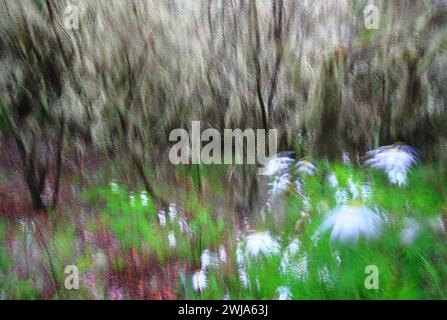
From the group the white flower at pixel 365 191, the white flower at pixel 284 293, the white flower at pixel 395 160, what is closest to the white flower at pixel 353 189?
the white flower at pixel 365 191

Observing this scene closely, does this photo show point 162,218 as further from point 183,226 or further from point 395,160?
point 395,160

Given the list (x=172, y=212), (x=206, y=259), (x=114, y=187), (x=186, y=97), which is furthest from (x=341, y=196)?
(x=114, y=187)

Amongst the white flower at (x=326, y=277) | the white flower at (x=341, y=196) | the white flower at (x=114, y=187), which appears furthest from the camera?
the white flower at (x=114, y=187)

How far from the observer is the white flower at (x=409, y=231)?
2273 millimetres

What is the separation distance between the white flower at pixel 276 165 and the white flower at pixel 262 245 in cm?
31

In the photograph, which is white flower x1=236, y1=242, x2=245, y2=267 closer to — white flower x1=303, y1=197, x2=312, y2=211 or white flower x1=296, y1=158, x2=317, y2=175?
white flower x1=303, y1=197, x2=312, y2=211

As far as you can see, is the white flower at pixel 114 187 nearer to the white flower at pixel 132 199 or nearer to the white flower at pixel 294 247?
the white flower at pixel 132 199

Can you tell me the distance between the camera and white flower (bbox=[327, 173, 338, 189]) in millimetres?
2373

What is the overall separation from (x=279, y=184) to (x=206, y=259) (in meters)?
0.52

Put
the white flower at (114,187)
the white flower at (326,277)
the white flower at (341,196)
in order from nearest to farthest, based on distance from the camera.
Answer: the white flower at (326,277) < the white flower at (341,196) < the white flower at (114,187)

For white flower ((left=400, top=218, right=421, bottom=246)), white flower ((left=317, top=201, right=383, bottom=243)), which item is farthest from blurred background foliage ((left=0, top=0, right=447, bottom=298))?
white flower ((left=400, top=218, right=421, bottom=246))
